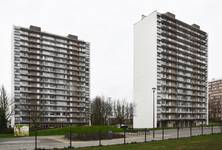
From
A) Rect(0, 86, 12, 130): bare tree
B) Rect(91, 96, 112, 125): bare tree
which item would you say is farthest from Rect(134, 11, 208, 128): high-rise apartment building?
Rect(0, 86, 12, 130): bare tree

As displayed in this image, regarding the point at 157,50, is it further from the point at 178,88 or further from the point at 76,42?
the point at 76,42

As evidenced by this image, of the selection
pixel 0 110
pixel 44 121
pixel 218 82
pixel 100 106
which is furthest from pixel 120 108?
pixel 218 82

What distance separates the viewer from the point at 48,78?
92812 mm

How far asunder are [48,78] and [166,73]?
134 ft

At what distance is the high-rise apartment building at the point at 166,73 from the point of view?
266 feet

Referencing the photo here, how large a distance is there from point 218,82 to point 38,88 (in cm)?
13383

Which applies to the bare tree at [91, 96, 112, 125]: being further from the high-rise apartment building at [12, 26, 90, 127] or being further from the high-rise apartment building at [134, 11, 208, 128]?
the high-rise apartment building at [134, 11, 208, 128]

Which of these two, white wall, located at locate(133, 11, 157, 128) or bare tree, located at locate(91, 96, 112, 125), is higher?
white wall, located at locate(133, 11, 157, 128)

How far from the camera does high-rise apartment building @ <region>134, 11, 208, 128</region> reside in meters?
81.1

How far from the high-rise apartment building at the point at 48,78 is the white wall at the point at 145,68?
963 inches

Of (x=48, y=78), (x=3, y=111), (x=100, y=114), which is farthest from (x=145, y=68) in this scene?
(x=3, y=111)

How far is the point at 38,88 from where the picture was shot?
90.2 metres

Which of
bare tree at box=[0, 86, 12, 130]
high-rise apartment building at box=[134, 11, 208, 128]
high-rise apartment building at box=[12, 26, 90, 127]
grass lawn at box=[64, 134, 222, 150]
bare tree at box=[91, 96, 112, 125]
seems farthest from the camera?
bare tree at box=[91, 96, 112, 125]

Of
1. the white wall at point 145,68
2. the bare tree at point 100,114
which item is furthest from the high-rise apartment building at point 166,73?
the bare tree at point 100,114
